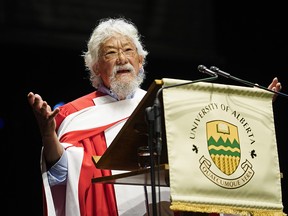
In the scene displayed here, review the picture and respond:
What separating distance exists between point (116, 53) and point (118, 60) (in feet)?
0.19

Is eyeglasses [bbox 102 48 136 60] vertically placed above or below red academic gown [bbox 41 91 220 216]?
above

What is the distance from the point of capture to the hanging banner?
3309mm

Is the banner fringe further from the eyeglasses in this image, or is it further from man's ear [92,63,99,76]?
man's ear [92,63,99,76]

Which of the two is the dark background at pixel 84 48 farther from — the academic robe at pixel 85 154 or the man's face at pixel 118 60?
the academic robe at pixel 85 154

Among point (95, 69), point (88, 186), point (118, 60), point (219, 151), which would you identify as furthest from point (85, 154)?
point (219, 151)

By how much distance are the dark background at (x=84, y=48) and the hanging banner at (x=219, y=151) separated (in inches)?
126

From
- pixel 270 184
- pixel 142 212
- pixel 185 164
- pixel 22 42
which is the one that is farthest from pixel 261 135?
pixel 22 42

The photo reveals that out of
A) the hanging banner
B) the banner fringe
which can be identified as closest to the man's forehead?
the hanging banner

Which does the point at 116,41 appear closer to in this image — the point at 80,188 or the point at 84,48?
the point at 80,188

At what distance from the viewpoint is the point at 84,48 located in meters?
6.52

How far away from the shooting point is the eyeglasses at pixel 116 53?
4.78m

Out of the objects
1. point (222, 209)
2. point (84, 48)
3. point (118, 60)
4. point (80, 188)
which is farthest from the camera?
point (84, 48)

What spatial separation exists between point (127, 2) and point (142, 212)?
2975 millimetres

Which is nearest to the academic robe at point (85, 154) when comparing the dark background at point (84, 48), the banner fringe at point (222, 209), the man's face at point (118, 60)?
the man's face at point (118, 60)
